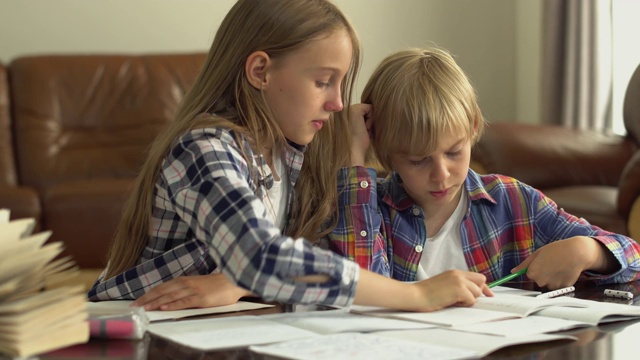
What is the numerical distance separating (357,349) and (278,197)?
0.65 metres

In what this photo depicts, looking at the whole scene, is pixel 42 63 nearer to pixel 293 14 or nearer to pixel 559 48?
pixel 559 48

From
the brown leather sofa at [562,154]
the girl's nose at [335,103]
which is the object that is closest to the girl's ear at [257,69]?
the girl's nose at [335,103]

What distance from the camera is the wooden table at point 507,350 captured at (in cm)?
95

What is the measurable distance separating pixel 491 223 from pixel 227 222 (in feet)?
2.22

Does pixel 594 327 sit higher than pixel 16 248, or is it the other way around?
pixel 16 248

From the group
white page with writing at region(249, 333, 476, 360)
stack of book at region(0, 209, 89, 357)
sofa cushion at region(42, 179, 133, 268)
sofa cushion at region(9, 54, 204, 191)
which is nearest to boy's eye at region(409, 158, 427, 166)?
white page with writing at region(249, 333, 476, 360)

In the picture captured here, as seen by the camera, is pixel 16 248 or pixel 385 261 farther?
pixel 385 261

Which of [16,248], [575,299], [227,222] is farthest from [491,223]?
[16,248]

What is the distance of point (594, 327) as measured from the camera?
1.11m

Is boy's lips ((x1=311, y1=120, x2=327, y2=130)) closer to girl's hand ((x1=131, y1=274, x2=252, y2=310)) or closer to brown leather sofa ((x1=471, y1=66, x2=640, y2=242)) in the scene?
girl's hand ((x1=131, y1=274, x2=252, y2=310))

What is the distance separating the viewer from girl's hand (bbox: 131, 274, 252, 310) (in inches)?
49.3

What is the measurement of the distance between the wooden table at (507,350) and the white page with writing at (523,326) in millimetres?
17

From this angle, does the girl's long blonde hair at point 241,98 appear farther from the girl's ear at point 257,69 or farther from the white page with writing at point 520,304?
the white page with writing at point 520,304

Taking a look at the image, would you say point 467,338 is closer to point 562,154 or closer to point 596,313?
point 596,313
